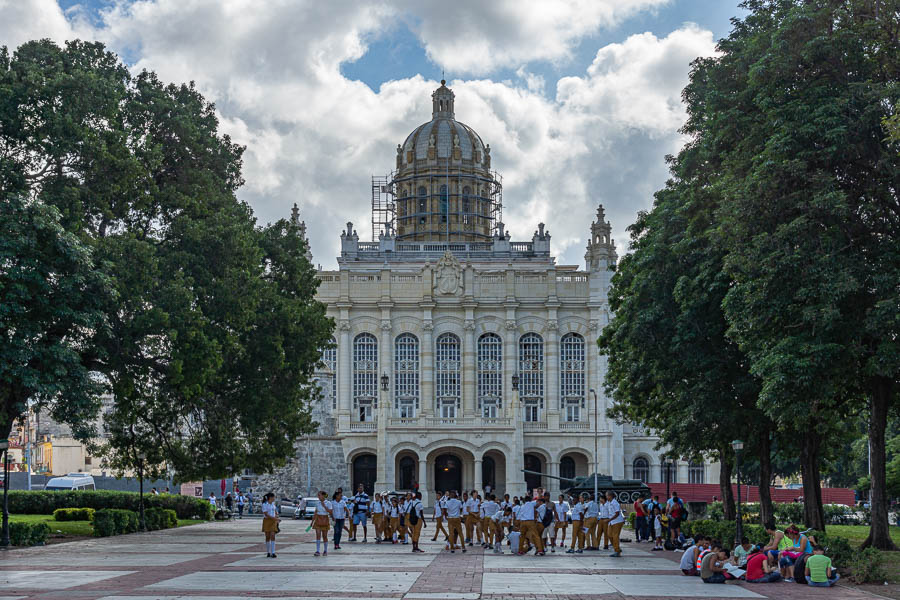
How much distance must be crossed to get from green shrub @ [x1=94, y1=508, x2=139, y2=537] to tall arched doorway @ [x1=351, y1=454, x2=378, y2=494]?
40328 mm

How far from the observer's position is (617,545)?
27.2 metres

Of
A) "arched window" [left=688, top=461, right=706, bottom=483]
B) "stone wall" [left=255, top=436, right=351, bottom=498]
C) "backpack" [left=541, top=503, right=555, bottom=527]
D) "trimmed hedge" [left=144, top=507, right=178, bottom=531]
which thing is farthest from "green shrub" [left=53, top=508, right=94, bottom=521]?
"arched window" [left=688, top=461, right=706, bottom=483]

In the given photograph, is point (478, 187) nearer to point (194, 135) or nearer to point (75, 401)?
point (194, 135)

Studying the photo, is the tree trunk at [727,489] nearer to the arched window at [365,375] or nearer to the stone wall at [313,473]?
the stone wall at [313,473]

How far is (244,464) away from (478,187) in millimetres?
60611

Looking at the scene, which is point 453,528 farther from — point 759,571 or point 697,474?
point 697,474

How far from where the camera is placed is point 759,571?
2081 cm

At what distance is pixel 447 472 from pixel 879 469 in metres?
52.9

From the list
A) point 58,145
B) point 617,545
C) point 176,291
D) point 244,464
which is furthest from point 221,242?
point 617,545

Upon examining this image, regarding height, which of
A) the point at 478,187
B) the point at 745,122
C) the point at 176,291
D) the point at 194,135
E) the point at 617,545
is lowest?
the point at 617,545

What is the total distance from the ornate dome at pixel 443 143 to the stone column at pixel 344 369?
76.5ft

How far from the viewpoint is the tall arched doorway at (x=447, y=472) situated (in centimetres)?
7700

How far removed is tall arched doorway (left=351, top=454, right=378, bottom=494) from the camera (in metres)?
76.9

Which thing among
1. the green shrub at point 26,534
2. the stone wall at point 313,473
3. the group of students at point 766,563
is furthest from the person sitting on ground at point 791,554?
the stone wall at point 313,473
